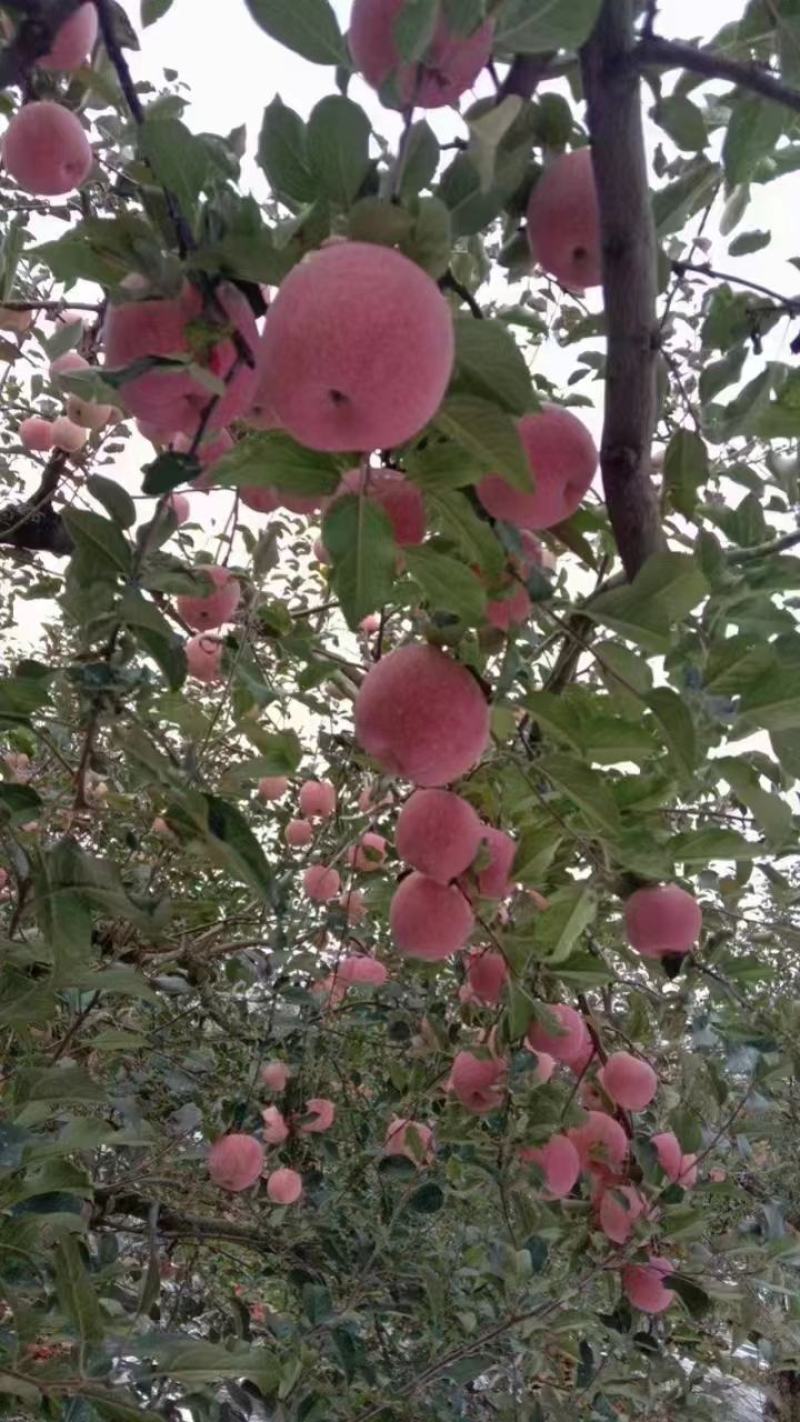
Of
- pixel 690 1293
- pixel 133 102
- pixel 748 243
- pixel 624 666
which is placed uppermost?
pixel 748 243

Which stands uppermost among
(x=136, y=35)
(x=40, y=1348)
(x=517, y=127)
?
(x=136, y=35)

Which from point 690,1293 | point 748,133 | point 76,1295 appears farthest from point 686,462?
point 690,1293

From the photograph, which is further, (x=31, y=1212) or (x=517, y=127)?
(x=31, y=1212)

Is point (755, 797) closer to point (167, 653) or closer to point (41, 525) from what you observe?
point (167, 653)

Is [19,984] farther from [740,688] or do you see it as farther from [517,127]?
[517,127]

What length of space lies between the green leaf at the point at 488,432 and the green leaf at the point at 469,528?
10 cm

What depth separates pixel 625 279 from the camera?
73 centimetres

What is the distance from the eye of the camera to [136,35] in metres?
1.00

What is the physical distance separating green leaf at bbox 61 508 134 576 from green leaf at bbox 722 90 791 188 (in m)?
0.53

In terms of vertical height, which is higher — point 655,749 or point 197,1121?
point 655,749

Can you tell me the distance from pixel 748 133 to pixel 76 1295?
3.81 ft

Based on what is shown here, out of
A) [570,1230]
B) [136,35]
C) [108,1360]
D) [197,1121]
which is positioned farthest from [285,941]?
[136,35]

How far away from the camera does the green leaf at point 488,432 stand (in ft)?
1.92

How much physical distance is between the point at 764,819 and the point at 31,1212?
2.69ft
